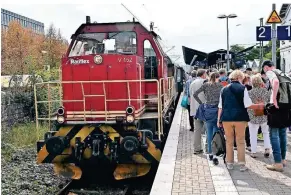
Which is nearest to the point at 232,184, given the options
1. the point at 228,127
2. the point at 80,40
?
the point at 228,127

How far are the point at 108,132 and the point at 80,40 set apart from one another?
8.67ft

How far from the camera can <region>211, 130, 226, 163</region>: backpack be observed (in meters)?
7.81

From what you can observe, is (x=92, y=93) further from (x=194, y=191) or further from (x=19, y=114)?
(x=19, y=114)

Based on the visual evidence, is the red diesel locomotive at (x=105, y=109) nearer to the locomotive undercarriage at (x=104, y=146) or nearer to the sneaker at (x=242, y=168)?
the locomotive undercarriage at (x=104, y=146)

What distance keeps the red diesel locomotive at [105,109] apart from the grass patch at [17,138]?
278 cm

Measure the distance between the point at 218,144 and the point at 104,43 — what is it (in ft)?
11.8

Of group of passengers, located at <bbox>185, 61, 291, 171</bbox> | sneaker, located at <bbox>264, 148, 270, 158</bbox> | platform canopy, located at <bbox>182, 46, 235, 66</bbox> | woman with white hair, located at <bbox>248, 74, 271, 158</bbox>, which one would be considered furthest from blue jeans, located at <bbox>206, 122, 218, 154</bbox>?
platform canopy, located at <bbox>182, 46, 235, 66</bbox>

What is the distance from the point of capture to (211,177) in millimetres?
6926

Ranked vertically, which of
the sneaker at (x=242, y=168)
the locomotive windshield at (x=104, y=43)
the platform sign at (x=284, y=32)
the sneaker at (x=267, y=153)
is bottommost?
the sneaker at (x=242, y=168)

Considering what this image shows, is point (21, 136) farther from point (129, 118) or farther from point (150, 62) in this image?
point (129, 118)

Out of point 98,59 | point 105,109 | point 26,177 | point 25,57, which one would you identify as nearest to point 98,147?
point 105,109

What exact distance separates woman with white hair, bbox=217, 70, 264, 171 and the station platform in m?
0.39

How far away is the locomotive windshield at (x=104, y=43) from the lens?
934 cm

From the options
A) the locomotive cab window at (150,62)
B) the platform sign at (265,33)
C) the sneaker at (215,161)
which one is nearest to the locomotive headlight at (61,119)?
the locomotive cab window at (150,62)
